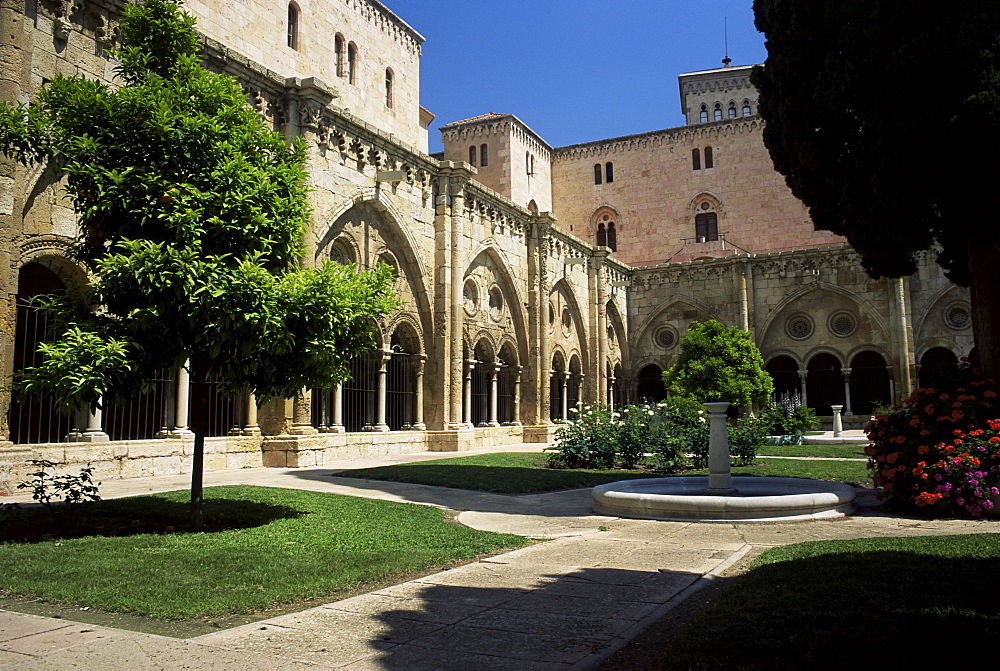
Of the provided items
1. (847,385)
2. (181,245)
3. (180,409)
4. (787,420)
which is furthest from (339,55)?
(847,385)

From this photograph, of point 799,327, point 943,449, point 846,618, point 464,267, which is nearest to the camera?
point 846,618

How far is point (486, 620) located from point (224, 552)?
2603mm

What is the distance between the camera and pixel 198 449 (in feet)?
23.2

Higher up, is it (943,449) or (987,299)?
(987,299)

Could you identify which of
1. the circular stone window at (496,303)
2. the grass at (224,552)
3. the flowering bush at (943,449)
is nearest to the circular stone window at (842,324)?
the circular stone window at (496,303)

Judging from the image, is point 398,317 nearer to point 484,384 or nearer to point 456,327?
point 456,327

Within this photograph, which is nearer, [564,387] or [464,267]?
[464,267]

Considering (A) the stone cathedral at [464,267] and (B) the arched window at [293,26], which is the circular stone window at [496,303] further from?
(B) the arched window at [293,26]

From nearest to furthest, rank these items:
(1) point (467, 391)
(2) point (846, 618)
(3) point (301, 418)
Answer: (2) point (846, 618) → (3) point (301, 418) → (1) point (467, 391)

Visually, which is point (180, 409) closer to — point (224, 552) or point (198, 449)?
point (198, 449)

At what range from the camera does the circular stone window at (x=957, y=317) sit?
2641 centimetres

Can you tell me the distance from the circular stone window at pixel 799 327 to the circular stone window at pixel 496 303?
12745 mm

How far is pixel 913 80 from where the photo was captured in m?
8.00

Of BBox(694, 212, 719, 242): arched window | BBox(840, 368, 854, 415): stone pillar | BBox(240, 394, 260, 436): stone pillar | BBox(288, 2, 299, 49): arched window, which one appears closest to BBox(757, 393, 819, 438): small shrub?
BBox(840, 368, 854, 415): stone pillar
